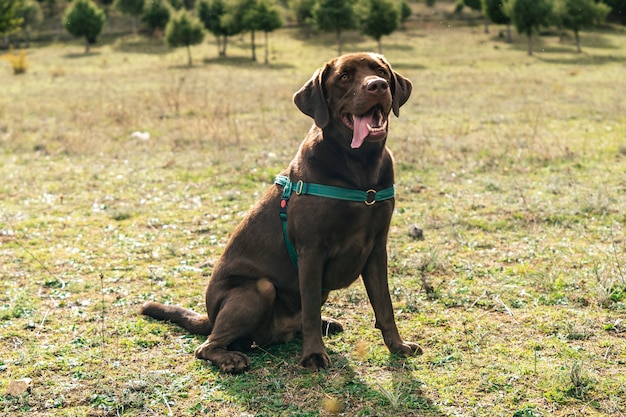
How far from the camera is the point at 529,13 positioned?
54.8m

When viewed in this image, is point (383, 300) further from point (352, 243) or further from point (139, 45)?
point (139, 45)

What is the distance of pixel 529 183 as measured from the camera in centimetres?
1003

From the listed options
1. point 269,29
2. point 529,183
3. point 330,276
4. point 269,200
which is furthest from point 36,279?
point 269,29

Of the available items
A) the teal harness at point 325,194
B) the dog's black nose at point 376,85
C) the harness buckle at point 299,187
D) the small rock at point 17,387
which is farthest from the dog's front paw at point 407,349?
the small rock at point 17,387

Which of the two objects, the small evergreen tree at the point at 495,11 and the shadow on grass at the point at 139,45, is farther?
the shadow on grass at the point at 139,45

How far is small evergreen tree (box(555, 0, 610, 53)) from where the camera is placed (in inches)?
2158

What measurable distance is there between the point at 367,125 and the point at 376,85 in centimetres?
26

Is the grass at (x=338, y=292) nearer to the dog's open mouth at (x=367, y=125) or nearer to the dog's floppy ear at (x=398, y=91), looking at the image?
the dog's open mouth at (x=367, y=125)

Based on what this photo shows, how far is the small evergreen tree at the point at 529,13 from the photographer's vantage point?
54.4 m

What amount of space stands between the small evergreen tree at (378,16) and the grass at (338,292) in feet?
124

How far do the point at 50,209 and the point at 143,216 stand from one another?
1525 mm

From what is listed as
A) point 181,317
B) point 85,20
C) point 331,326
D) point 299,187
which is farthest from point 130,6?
point 299,187

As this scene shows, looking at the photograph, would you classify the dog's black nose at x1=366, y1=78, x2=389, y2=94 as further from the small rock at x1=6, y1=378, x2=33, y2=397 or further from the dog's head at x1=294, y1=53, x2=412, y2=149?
the small rock at x1=6, y1=378, x2=33, y2=397

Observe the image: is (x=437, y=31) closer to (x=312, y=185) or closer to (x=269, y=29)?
(x=269, y=29)
